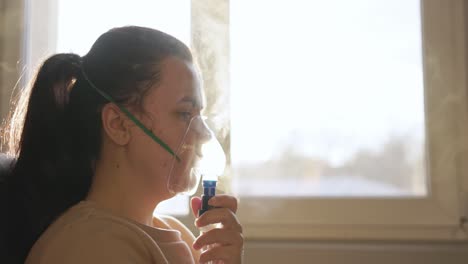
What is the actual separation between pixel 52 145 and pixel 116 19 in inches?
35.9

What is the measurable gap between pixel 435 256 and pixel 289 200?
1.51ft

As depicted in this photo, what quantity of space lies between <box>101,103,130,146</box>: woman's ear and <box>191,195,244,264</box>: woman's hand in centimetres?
22

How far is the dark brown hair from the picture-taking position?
3.32 ft

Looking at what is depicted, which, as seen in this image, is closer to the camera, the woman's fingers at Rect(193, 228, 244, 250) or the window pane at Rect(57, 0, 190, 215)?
the woman's fingers at Rect(193, 228, 244, 250)

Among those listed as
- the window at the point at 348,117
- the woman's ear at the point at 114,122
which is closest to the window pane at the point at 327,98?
the window at the point at 348,117

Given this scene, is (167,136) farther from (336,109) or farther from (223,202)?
(336,109)

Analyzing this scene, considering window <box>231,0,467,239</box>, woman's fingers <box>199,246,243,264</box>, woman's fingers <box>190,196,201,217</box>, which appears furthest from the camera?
window <box>231,0,467,239</box>

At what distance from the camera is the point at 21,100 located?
110 cm

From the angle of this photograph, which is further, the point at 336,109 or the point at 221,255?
the point at 336,109

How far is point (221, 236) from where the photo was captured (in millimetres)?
964

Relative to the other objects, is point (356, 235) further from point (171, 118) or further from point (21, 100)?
point (21, 100)

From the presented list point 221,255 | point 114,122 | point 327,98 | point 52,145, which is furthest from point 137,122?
point 327,98

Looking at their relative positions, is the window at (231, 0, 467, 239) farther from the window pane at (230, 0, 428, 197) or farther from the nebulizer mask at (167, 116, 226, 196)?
the nebulizer mask at (167, 116, 226, 196)

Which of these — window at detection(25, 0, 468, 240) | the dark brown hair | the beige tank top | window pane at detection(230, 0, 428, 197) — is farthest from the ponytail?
window pane at detection(230, 0, 428, 197)
